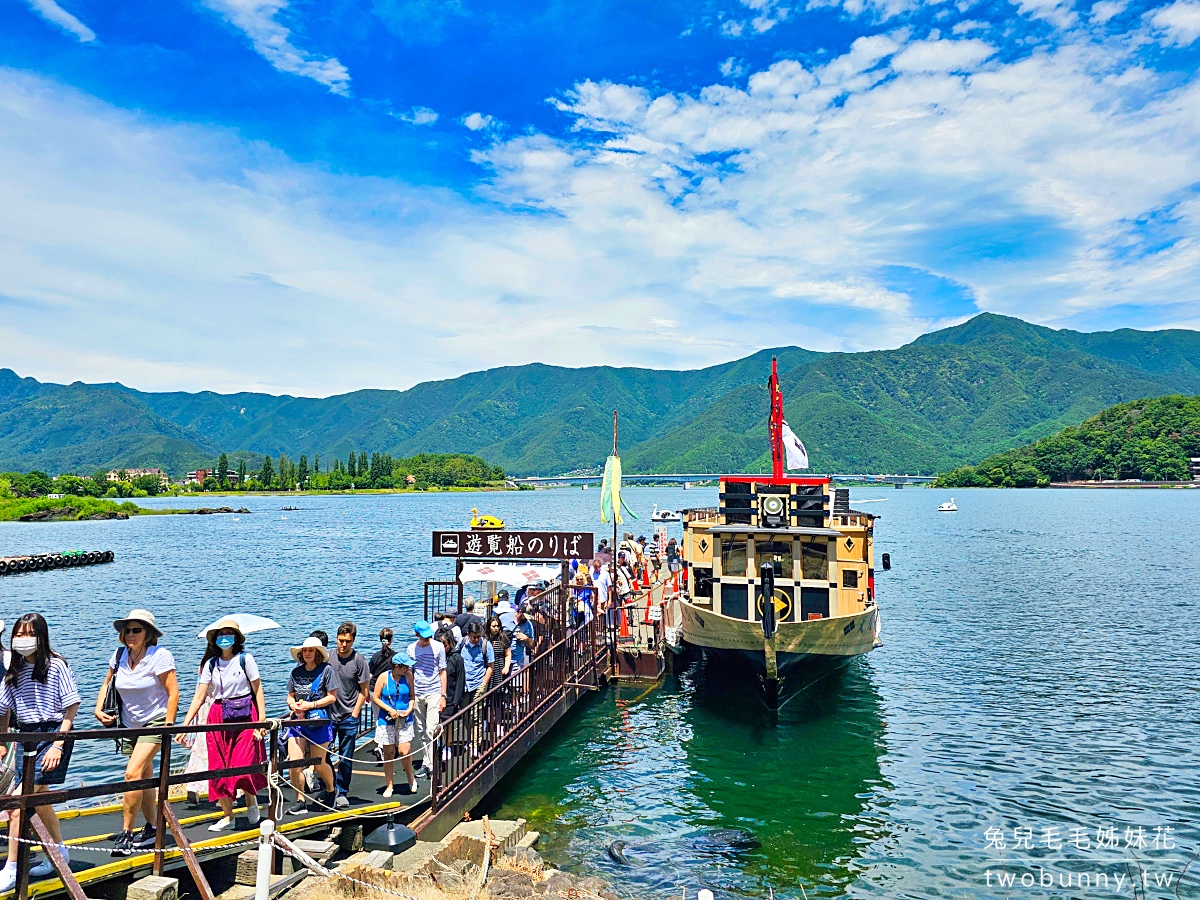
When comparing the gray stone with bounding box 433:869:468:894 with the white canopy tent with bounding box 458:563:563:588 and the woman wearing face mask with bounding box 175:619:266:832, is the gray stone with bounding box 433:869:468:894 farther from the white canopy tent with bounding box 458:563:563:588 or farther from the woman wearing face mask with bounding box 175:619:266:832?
the white canopy tent with bounding box 458:563:563:588

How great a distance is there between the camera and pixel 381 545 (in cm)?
6831

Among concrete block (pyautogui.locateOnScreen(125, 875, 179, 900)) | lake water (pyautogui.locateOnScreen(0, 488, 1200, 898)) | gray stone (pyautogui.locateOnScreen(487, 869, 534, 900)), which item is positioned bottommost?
lake water (pyautogui.locateOnScreen(0, 488, 1200, 898))

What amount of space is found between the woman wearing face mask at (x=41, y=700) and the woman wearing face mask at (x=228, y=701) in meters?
1.19

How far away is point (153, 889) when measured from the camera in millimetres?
6535

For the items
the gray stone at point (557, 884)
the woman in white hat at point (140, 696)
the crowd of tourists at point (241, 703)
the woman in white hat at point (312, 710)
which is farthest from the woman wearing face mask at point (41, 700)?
the gray stone at point (557, 884)

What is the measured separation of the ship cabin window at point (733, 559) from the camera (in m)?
18.0

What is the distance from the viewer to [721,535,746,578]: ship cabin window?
18.0m

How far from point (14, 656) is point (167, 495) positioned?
20969 cm

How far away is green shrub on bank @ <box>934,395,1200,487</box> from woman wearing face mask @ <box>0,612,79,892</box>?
629ft

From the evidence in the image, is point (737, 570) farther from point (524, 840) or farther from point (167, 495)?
point (167, 495)

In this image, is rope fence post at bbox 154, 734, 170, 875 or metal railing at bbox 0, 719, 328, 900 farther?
rope fence post at bbox 154, 734, 170, 875

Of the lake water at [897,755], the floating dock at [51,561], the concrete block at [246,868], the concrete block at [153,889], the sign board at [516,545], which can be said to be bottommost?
the floating dock at [51,561]

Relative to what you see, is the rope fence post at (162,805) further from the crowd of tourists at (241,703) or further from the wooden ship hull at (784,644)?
the wooden ship hull at (784,644)

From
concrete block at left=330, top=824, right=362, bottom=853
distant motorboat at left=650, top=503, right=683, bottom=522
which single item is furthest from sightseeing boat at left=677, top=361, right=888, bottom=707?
concrete block at left=330, top=824, right=362, bottom=853
